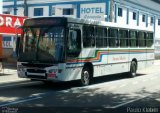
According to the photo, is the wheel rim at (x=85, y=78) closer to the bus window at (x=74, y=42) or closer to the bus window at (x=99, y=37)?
the bus window at (x=74, y=42)

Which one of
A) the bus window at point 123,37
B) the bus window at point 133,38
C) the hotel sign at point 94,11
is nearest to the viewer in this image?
the bus window at point 123,37

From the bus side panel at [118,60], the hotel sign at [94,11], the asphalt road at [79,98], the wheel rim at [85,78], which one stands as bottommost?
the asphalt road at [79,98]

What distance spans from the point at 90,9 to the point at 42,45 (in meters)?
34.3

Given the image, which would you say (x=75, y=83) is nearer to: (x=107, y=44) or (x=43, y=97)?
(x=107, y=44)

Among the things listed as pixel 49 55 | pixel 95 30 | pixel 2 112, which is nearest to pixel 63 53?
pixel 49 55

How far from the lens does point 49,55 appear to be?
616 inches

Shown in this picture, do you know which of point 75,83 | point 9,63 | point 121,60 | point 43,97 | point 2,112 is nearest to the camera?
point 2,112

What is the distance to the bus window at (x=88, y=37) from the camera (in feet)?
55.6

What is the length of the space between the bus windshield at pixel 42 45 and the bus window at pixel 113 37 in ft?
13.4

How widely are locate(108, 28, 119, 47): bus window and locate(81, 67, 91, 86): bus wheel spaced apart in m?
2.52

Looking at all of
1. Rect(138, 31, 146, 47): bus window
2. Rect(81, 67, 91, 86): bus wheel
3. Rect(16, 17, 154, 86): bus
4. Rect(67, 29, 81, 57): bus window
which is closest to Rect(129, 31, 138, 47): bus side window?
Rect(138, 31, 146, 47): bus window

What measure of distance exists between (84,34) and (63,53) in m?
1.83

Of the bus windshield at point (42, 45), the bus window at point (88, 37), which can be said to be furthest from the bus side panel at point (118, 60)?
the bus windshield at point (42, 45)

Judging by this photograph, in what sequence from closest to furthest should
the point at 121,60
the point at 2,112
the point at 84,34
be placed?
the point at 2,112, the point at 84,34, the point at 121,60
